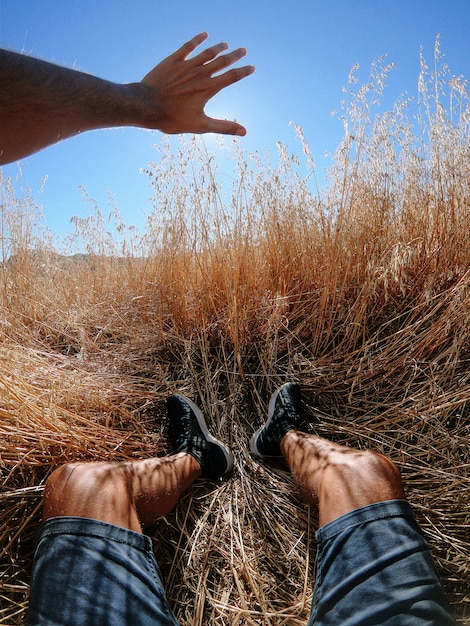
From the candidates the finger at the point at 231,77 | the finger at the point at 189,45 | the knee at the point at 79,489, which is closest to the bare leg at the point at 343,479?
the knee at the point at 79,489

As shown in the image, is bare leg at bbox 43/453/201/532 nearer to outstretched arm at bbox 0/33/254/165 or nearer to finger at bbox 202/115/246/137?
outstretched arm at bbox 0/33/254/165

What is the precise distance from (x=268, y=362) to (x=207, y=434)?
0.37 metres

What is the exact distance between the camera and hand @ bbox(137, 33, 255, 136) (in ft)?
3.15

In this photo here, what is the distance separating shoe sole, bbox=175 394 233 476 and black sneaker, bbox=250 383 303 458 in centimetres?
9

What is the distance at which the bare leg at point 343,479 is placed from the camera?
89cm

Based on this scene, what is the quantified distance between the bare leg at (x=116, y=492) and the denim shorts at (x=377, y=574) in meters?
0.45

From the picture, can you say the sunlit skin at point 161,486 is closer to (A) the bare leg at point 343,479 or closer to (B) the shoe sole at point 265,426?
(A) the bare leg at point 343,479

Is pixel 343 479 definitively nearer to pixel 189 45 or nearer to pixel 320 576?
pixel 320 576

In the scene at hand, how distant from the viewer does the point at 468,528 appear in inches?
40.4

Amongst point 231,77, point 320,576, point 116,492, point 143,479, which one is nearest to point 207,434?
point 143,479

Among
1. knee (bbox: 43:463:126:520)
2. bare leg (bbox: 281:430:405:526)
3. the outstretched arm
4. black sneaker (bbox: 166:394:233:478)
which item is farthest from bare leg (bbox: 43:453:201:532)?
the outstretched arm

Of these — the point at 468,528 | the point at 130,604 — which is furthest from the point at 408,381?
the point at 130,604

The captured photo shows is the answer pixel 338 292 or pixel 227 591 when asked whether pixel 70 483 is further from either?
pixel 338 292

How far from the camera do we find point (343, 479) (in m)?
0.94
